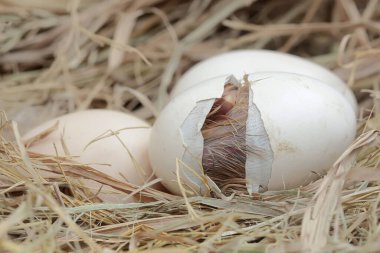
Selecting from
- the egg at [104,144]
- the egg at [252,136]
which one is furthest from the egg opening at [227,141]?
the egg at [104,144]

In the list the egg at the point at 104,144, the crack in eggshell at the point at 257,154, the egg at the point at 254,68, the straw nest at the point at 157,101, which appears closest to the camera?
the straw nest at the point at 157,101

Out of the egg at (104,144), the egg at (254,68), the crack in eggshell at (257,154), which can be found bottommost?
the crack in eggshell at (257,154)

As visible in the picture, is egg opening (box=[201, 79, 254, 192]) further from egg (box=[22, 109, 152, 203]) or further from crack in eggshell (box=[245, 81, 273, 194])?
egg (box=[22, 109, 152, 203])

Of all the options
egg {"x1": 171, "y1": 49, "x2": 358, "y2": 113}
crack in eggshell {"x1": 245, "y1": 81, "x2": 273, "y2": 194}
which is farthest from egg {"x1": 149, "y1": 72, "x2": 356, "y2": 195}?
egg {"x1": 171, "y1": 49, "x2": 358, "y2": 113}

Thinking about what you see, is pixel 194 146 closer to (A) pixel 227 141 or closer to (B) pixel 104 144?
(A) pixel 227 141

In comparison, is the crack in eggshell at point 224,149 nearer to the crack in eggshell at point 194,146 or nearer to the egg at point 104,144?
the crack in eggshell at point 194,146

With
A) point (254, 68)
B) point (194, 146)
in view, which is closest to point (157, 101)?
point (254, 68)
